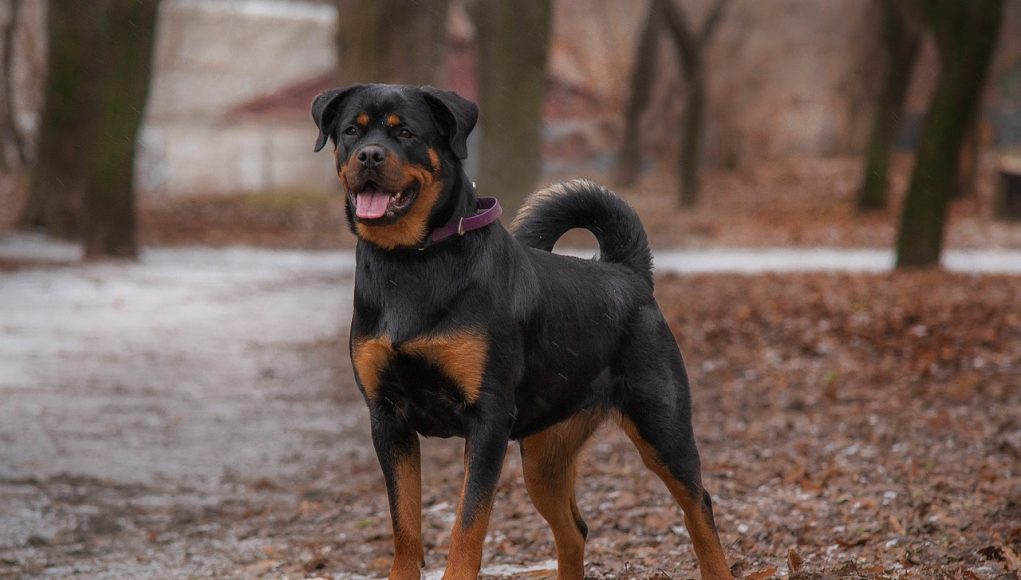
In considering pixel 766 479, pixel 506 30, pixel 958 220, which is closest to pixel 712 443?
pixel 766 479

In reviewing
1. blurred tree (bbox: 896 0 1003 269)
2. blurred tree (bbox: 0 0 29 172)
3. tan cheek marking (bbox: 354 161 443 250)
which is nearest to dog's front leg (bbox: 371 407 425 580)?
tan cheek marking (bbox: 354 161 443 250)

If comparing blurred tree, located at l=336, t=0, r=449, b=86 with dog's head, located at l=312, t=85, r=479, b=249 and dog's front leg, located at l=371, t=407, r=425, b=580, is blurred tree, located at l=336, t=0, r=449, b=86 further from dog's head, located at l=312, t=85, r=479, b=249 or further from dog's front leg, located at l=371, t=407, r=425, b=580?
dog's front leg, located at l=371, t=407, r=425, b=580

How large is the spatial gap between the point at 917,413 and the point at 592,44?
42.8 metres

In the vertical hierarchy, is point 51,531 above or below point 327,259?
above

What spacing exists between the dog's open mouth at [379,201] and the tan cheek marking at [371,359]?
1.40ft

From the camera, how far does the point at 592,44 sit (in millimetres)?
51281

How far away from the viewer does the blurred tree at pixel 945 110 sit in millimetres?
15648

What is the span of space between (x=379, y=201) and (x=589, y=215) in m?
1.40

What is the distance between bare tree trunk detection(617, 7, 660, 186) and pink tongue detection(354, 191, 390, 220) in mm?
35247

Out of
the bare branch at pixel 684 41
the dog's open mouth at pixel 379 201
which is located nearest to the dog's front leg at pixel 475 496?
the dog's open mouth at pixel 379 201

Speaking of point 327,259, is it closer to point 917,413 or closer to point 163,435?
point 163,435

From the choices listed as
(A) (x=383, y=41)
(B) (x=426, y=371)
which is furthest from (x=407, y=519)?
(A) (x=383, y=41)

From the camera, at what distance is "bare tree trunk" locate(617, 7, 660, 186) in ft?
132

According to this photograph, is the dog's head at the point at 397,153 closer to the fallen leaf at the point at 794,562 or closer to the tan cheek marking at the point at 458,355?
the tan cheek marking at the point at 458,355
